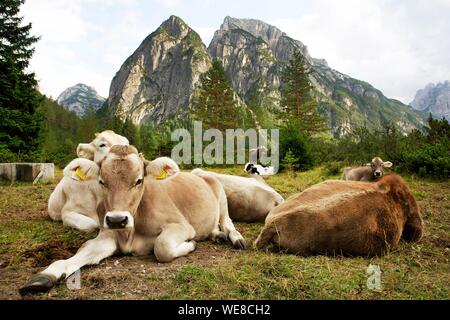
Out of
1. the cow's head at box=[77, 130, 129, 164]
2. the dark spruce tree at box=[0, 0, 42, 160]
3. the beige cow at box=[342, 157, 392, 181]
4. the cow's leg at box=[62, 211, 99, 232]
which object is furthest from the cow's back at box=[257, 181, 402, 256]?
the dark spruce tree at box=[0, 0, 42, 160]

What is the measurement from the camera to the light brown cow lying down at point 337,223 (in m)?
4.44

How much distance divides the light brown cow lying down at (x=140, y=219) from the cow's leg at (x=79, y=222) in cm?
119

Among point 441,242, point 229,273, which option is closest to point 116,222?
point 229,273

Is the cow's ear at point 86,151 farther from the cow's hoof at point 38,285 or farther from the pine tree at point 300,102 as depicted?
the pine tree at point 300,102

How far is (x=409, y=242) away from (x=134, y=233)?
4.14 meters

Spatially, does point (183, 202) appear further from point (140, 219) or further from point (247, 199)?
point (247, 199)

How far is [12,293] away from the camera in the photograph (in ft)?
10.7

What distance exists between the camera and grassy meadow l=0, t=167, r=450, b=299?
3.25 meters

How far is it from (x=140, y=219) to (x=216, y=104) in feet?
136

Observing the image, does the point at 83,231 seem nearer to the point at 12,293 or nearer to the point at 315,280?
the point at 12,293

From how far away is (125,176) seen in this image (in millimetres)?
4289

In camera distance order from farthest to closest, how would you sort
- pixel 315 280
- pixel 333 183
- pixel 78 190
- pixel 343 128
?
1. pixel 343 128
2. pixel 78 190
3. pixel 333 183
4. pixel 315 280

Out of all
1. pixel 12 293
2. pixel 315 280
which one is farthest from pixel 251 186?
pixel 12 293
